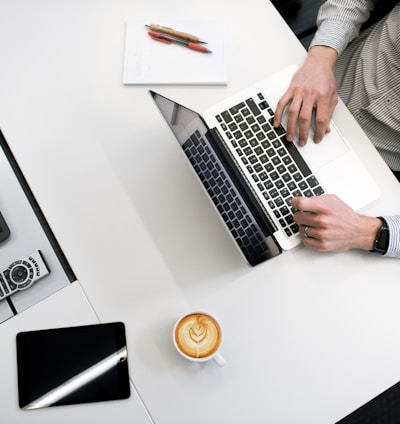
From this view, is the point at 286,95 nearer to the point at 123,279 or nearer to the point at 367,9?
the point at 367,9

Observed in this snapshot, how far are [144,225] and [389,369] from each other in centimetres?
54

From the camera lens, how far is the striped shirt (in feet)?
2.91

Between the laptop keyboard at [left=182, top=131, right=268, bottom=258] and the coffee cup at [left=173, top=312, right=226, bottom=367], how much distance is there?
0.15 metres

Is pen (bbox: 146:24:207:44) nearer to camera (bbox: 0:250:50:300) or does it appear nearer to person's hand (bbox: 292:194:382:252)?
person's hand (bbox: 292:194:382:252)

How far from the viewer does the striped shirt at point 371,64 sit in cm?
89

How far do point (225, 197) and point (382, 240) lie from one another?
0.31 meters

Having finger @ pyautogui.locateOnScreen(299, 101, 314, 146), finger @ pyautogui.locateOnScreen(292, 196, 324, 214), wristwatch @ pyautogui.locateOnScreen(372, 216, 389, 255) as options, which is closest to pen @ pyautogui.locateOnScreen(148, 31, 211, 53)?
finger @ pyautogui.locateOnScreen(299, 101, 314, 146)

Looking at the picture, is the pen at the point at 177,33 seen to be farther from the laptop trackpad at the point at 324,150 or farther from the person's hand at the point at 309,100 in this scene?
the laptop trackpad at the point at 324,150

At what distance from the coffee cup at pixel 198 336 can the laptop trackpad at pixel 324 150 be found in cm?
37

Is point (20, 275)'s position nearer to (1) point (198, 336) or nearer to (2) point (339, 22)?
(1) point (198, 336)

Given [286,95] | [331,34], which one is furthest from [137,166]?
[331,34]

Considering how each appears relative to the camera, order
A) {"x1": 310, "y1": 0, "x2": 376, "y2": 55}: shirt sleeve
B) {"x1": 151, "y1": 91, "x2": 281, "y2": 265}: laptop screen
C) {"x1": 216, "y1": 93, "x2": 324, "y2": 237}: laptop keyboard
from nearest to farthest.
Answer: {"x1": 151, "y1": 91, "x2": 281, "y2": 265}: laptop screen, {"x1": 216, "y1": 93, "x2": 324, "y2": 237}: laptop keyboard, {"x1": 310, "y1": 0, "x2": 376, "y2": 55}: shirt sleeve

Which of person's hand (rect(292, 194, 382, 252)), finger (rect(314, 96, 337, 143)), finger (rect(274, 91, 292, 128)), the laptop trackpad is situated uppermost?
finger (rect(274, 91, 292, 128))

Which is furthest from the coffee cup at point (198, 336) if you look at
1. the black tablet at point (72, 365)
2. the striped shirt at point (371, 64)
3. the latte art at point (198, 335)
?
the striped shirt at point (371, 64)
